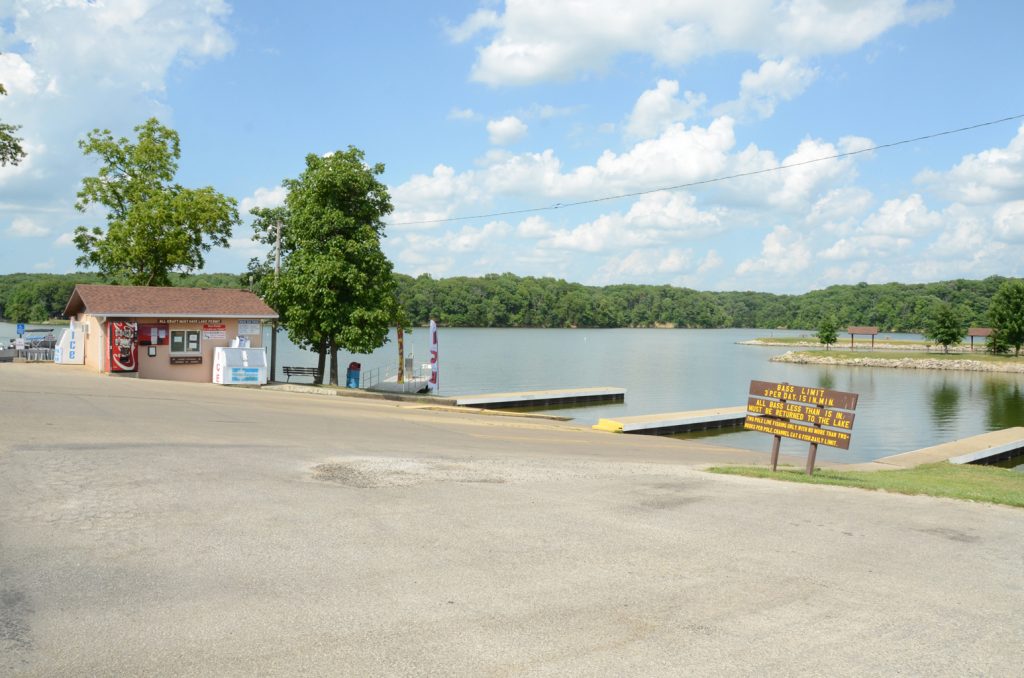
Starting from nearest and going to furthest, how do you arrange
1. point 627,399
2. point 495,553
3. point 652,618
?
1. point 652,618
2. point 495,553
3. point 627,399

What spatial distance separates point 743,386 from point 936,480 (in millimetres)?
43519

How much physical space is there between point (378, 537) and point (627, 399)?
123 ft

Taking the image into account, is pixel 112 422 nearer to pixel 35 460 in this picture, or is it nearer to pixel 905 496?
pixel 35 460

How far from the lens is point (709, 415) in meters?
31.2

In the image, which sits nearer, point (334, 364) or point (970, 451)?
point (970, 451)

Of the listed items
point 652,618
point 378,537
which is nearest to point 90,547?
Result: point 378,537

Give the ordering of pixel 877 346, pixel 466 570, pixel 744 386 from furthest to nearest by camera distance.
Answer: pixel 877 346
pixel 744 386
pixel 466 570

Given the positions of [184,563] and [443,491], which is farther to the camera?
[443,491]

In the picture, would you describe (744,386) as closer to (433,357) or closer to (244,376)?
(433,357)

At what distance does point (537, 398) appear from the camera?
3694 centimetres

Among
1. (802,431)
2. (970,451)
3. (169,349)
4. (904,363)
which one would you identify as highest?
(169,349)

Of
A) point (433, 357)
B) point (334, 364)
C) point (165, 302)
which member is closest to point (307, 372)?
point (334, 364)

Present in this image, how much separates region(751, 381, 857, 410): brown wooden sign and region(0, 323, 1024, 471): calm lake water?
11.9 metres

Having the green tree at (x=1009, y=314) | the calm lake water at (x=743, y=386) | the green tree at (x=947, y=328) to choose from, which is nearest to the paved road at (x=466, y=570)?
the calm lake water at (x=743, y=386)
